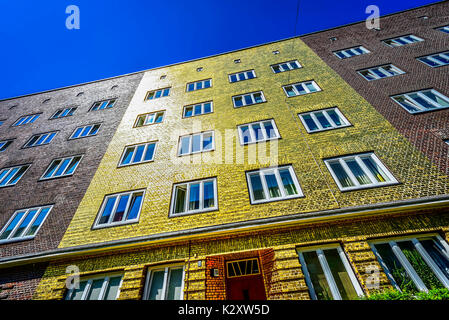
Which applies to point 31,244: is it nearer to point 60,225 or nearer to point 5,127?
point 60,225

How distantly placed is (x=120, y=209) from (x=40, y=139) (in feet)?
39.4

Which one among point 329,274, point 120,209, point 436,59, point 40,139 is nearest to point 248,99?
point 120,209

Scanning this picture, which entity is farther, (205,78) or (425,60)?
(205,78)

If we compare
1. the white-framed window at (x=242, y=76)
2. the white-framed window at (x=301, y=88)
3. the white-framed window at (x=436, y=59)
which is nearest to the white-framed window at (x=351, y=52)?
the white-framed window at (x=436, y=59)

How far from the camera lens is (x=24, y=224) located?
9602 millimetres

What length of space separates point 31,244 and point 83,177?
374 cm

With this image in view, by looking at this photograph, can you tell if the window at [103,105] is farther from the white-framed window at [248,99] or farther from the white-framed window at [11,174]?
the white-framed window at [248,99]

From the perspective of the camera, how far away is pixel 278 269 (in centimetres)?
634

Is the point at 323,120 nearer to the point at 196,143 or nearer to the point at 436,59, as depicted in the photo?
the point at 196,143

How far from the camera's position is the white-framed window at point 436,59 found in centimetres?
1222

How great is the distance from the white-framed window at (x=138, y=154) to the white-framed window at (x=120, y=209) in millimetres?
2203
